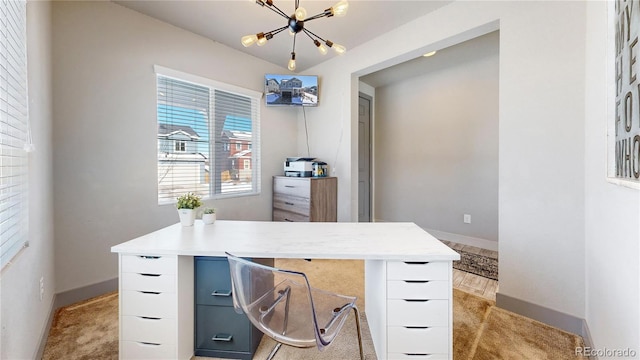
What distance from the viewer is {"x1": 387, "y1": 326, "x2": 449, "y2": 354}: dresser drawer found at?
1.22 meters

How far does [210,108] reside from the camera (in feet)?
9.98

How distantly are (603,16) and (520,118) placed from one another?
74 cm

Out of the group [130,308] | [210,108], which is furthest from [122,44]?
[130,308]

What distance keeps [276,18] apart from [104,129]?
1.98m

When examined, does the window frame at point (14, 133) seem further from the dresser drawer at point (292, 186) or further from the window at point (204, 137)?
the dresser drawer at point (292, 186)

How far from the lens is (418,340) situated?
1236 mm

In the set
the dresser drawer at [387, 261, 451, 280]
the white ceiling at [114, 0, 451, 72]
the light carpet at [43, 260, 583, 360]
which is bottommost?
the light carpet at [43, 260, 583, 360]

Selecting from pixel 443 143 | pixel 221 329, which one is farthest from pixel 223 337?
pixel 443 143

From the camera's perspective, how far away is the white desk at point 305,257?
1.22 meters

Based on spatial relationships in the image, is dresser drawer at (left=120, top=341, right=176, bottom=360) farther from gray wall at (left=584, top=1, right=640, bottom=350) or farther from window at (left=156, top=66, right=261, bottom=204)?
gray wall at (left=584, top=1, right=640, bottom=350)

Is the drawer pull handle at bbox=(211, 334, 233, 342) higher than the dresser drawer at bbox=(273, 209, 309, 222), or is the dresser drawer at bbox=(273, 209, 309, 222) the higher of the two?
the dresser drawer at bbox=(273, 209, 309, 222)

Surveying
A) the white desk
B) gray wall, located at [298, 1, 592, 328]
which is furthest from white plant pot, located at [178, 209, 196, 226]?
gray wall, located at [298, 1, 592, 328]

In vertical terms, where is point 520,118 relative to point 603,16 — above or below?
below

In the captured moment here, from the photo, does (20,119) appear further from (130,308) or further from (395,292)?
(395,292)
